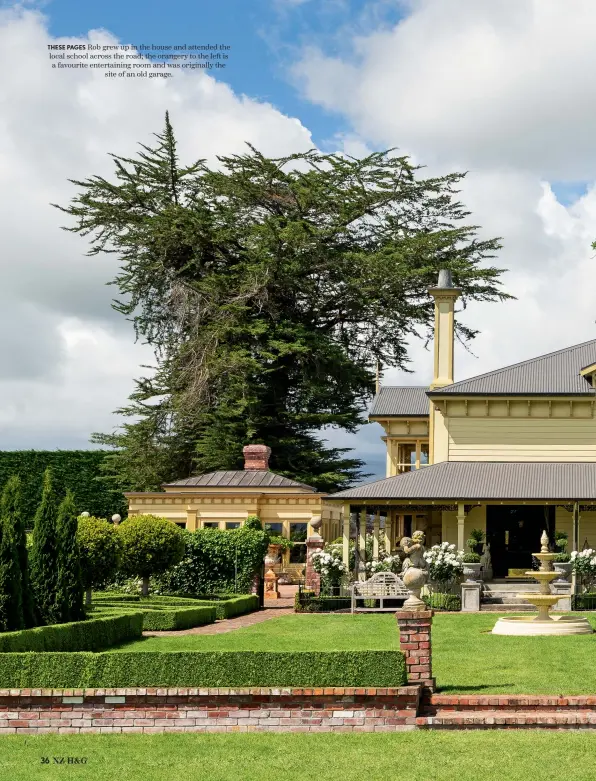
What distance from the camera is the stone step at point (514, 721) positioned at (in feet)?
41.4

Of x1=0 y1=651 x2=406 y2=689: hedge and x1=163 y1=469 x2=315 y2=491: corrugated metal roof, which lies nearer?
x1=0 y1=651 x2=406 y2=689: hedge

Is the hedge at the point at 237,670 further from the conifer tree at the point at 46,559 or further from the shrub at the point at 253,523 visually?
the shrub at the point at 253,523

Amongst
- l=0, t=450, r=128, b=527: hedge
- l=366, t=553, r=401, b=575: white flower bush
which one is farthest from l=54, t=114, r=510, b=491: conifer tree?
l=366, t=553, r=401, b=575: white flower bush

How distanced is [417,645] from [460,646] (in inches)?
256

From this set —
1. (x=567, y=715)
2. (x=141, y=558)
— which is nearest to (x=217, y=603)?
(x=141, y=558)

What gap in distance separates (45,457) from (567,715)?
137 feet

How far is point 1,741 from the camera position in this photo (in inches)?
490

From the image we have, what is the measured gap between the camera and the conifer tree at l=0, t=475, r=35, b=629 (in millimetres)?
17391

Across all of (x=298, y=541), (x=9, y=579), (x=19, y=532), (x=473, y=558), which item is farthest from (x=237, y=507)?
(x=9, y=579)

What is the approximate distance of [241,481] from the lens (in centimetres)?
4056

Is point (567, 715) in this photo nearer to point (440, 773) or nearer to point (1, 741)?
point (440, 773)

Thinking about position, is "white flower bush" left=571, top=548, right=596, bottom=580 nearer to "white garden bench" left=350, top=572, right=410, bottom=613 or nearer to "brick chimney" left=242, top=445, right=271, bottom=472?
"white garden bench" left=350, top=572, right=410, bottom=613

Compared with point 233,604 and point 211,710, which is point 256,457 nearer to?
point 233,604

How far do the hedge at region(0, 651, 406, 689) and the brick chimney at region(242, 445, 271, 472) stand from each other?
31.1 metres
